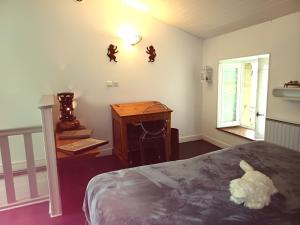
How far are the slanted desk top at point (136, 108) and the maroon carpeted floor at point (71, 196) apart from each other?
85 cm

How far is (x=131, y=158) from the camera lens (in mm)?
3568

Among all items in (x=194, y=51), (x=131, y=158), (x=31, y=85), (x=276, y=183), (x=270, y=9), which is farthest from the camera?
(x=194, y=51)

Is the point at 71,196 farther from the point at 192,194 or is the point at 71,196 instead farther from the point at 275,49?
the point at 275,49

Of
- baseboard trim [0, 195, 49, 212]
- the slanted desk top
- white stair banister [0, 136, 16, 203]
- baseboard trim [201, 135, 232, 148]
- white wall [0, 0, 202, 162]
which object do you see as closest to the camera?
white stair banister [0, 136, 16, 203]

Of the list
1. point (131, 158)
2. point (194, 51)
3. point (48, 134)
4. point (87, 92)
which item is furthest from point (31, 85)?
point (194, 51)

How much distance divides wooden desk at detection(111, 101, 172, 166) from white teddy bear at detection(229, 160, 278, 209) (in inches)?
89.6

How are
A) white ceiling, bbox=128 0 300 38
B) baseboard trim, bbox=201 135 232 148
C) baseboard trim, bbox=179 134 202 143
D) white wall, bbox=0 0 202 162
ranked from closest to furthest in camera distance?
white ceiling, bbox=128 0 300 38 → white wall, bbox=0 0 202 162 → baseboard trim, bbox=201 135 232 148 → baseboard trim, bbox=179 134 202 143

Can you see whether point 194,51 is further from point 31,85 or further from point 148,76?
point 31,85

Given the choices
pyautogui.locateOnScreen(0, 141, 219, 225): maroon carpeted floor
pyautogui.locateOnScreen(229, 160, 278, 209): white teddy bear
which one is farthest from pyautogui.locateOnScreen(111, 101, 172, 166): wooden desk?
pyautogui.locateOnScreen(229, 160, 278, 209): white teddy bear

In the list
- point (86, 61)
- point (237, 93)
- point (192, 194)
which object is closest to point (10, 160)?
point (192, 194)

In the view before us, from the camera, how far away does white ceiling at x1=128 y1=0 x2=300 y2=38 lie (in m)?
2.71

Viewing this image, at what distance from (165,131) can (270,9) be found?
220 cm

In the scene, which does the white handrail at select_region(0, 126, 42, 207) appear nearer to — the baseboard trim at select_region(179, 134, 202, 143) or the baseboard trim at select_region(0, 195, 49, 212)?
the baseboard trim at select_region(0, 195, 49, 212)

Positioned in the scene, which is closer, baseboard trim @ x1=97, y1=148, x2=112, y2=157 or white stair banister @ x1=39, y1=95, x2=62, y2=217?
white stair banister @ x1=39, y1=95, x2=62, y2=217
